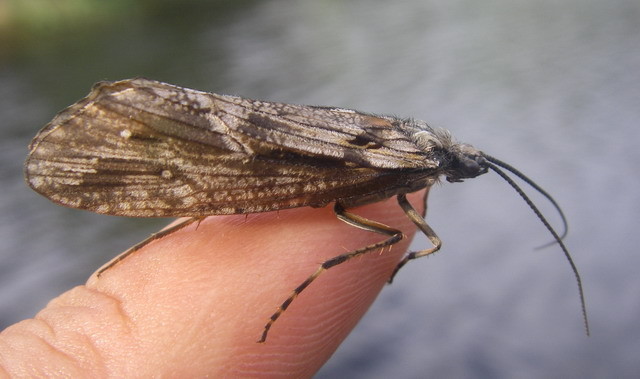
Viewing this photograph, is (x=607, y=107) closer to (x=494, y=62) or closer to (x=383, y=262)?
(x=494, y=62)

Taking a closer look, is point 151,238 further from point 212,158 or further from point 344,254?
point 344,254

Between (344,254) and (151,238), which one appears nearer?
(344,254)

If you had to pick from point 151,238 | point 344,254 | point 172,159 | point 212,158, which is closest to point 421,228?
point 344,254

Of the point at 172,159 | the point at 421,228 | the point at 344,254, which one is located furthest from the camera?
the point at 421,228


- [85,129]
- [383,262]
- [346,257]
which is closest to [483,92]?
[383,262]

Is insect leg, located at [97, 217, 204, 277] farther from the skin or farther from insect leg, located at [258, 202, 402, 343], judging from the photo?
insect leg, located at [258, 202, 402, 343]

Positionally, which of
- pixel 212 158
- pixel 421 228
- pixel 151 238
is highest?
pixel 212 158
